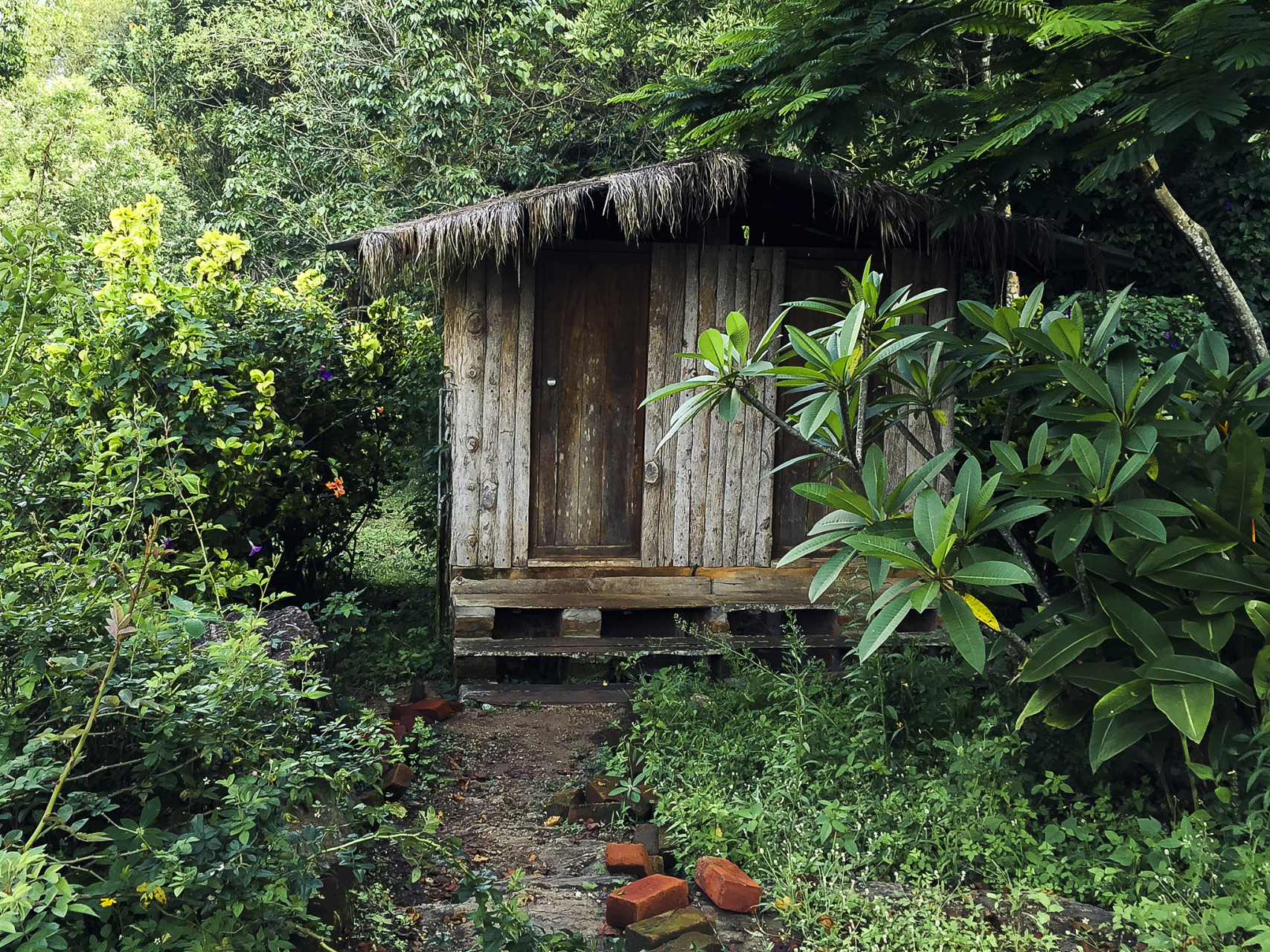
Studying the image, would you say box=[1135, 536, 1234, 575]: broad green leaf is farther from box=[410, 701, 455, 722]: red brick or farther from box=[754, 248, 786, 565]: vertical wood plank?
box=[410, 701, 455, 722]: red brick

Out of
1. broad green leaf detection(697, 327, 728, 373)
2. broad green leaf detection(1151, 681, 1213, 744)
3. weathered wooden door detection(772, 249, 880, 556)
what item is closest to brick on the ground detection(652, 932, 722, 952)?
broad green leaf detection(1151, 681, 1213, 744)

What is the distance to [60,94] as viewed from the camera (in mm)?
17438

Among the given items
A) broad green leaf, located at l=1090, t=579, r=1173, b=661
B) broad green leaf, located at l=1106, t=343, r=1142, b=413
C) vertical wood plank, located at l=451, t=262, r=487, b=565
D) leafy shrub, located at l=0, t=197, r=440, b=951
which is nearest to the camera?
leafy shrub, located at l=0, t=197, r=440, b=951

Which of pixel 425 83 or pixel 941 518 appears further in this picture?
pixel 425 83

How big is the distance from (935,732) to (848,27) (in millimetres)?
3283

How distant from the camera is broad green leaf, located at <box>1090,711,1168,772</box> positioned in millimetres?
3477

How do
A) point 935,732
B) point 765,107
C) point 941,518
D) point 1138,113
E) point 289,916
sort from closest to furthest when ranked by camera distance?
point 289,916
point 941,518
point 1138,113
point 935,732
point 765,107

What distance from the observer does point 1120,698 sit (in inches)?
136

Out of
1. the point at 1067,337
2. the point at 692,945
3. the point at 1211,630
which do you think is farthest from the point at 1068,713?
the point at 692,945

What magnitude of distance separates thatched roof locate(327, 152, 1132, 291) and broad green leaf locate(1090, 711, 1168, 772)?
3.46m

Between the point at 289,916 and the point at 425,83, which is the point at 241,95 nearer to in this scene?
the point at 425,83

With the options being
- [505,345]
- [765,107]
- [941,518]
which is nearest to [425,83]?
[505,345]

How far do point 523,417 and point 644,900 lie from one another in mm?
3703

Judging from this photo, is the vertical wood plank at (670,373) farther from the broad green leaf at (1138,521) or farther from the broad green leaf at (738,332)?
the broad green leaf at (1138,521)
